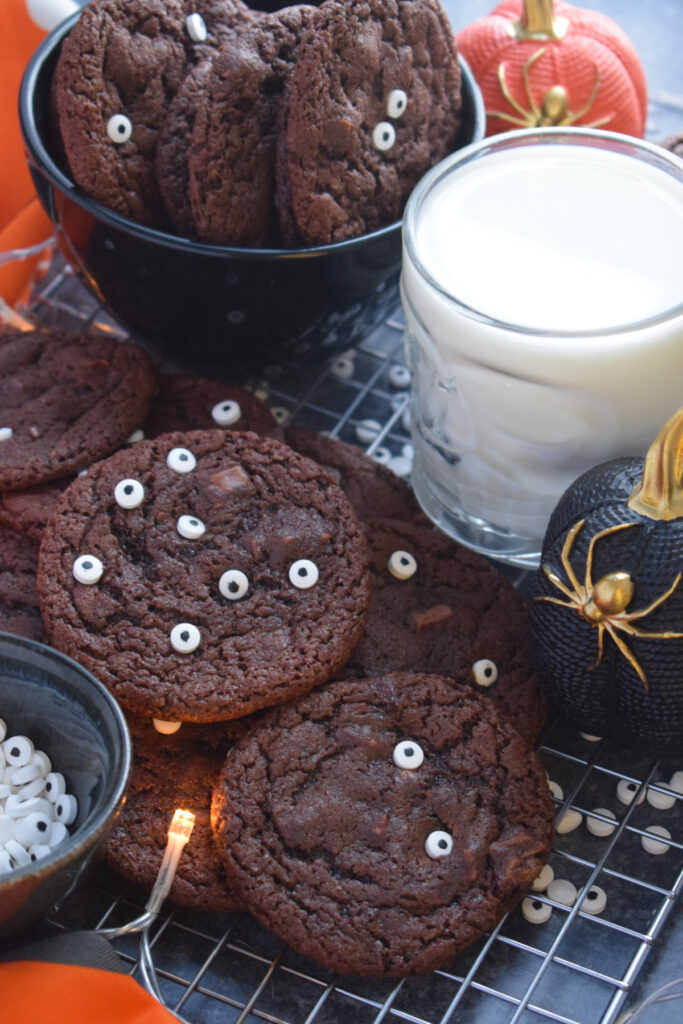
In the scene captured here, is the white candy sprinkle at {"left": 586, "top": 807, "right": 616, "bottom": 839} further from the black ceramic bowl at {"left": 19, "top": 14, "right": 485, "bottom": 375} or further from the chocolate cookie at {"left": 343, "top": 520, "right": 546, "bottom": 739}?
the black ceramic bowl at {"left": 19, "top": 14, "right": 485, "bottom": 375}

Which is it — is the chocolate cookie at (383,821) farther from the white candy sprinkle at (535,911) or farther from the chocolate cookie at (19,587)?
the chocolate cookie at (19,587)

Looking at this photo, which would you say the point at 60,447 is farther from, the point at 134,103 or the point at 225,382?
the point at 134,103

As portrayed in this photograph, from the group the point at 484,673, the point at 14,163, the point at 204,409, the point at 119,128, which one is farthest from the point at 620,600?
the point at 14,163

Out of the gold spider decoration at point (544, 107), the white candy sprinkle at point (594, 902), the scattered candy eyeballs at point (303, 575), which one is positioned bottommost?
the white candy sprinkle at point (594, 902)

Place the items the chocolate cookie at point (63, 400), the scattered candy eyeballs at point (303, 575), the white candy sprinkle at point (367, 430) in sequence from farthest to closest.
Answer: the white candy sprinkle at point (367, 430)
the chocolate cookie at point (63, 400)
the scattered candy eyeballs at point (303, 575)

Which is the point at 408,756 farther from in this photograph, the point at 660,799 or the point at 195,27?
the point at 195,27

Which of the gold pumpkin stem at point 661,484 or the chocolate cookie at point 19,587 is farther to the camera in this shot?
the chocolate cookie at point 19,587

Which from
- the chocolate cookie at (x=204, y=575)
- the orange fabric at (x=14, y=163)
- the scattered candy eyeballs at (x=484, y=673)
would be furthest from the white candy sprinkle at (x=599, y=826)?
the orange fabric at (x=14, y=163)
